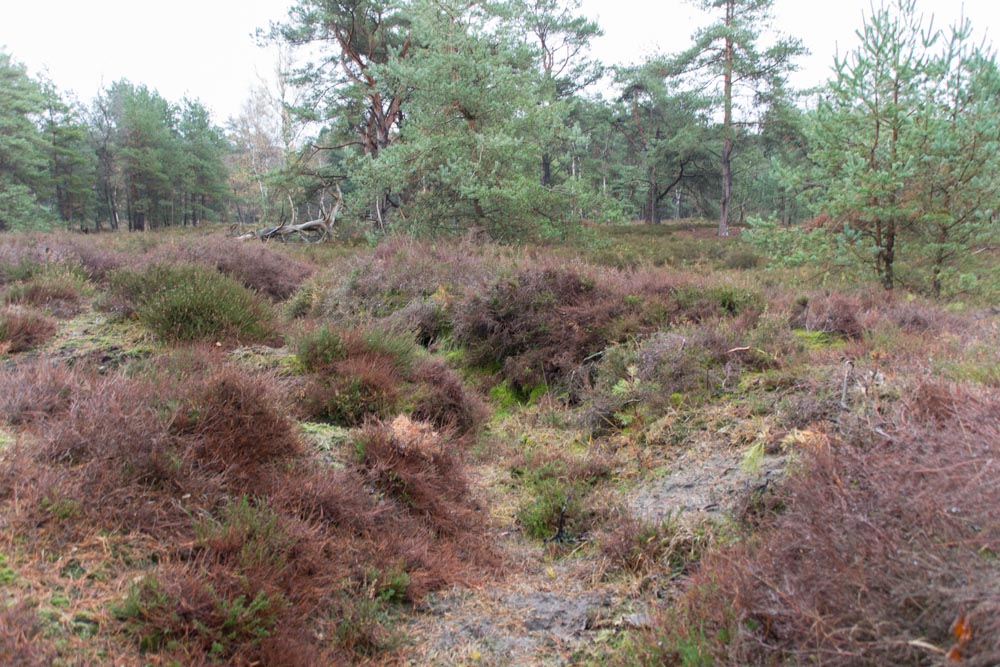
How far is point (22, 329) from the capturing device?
5.86m

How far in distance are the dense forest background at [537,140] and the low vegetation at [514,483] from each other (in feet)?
6.32

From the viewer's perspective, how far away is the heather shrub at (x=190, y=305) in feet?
19.9

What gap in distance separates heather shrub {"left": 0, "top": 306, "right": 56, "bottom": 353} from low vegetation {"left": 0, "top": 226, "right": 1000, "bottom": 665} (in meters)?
0.03

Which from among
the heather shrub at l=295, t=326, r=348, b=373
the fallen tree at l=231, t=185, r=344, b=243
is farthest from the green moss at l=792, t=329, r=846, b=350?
the fallen tree at l=231, t=185, r=344, b=243

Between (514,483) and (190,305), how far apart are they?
400 centimetres

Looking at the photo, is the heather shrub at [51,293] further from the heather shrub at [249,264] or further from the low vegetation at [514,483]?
the heather shrub at [249,264]

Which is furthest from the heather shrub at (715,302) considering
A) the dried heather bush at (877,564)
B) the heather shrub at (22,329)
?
the heather shrub at (22,329)

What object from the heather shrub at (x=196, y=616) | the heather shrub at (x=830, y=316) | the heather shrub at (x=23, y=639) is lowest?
the heather shrub at (x=196, y=616)

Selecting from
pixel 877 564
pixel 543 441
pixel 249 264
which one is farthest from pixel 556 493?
pixel 249 264

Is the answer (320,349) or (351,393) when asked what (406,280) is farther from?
(351,393)

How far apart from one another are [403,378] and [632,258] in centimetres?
794

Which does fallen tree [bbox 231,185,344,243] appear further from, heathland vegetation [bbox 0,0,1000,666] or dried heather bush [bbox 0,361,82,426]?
dried heather bush [bbox 0,361,82,426]

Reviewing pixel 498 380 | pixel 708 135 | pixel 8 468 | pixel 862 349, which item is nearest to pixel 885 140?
pixel 862 349

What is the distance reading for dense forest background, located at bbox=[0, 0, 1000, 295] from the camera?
7816 millimetres
